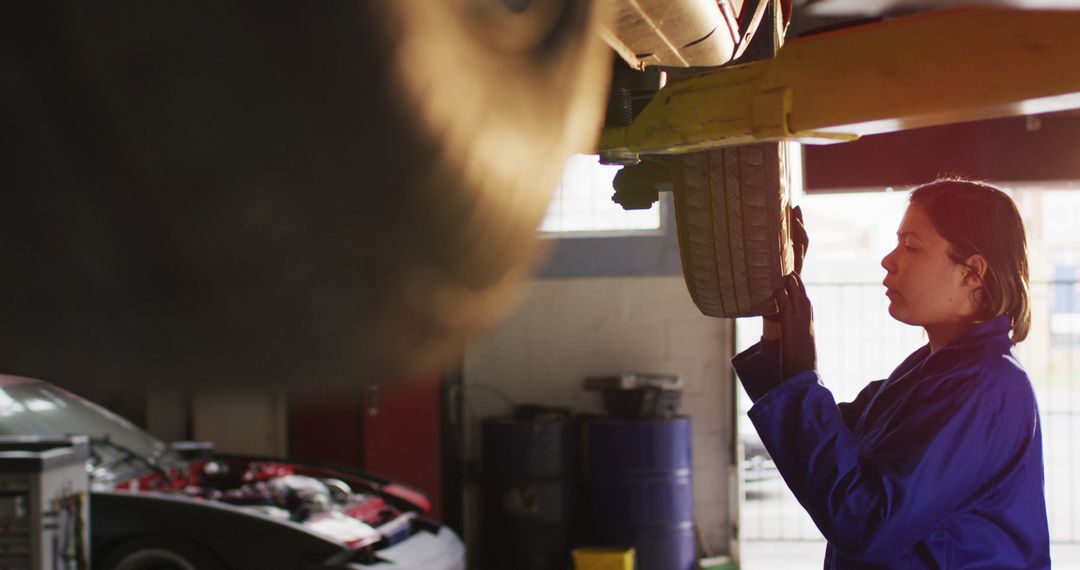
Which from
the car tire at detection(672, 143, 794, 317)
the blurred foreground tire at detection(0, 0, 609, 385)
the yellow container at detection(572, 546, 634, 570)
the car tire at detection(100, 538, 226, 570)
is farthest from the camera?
the yellow container at detection(572, 546, 634, 570)

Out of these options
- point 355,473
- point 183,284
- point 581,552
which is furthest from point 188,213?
point 581,552

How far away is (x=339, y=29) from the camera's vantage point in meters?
0.40

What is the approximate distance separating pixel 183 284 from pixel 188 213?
0.10 ft

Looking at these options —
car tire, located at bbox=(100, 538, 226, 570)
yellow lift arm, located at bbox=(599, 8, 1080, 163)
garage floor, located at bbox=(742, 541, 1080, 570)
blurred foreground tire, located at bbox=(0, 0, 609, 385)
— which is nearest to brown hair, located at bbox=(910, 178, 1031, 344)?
yellow lift arm, located at bbox=(599, 8, 1080, 163)

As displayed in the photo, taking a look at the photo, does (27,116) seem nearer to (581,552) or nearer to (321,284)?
(321,284)

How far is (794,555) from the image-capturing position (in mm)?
6273

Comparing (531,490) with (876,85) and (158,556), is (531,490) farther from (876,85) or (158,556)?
(876,85)

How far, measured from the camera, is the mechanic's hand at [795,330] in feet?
5.15

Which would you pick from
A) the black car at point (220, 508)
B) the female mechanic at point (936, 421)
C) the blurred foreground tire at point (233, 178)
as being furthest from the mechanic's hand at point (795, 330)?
the black car at point (220, 508)

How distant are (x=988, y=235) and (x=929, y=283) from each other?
0.12m

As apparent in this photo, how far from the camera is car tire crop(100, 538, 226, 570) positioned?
358 centimetres

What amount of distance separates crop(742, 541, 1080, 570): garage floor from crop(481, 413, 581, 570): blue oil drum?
1311mm

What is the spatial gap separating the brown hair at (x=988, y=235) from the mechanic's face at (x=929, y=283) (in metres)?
0.02

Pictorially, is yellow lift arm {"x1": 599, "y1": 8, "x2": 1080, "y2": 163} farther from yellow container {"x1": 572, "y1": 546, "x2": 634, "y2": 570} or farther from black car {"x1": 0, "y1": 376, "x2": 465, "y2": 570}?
yellow container {"x1": 572, "y1": 546, "x2": 634, "y2": 570}
